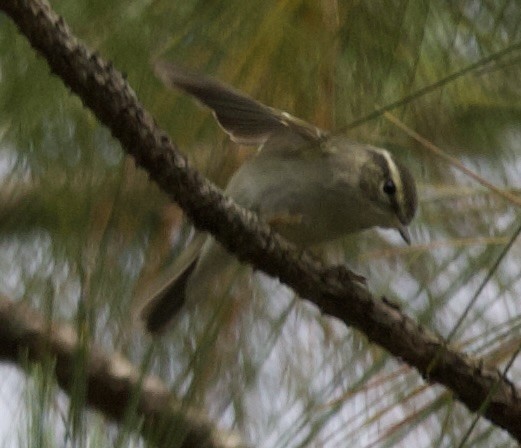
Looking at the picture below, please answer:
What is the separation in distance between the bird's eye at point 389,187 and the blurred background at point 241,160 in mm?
65

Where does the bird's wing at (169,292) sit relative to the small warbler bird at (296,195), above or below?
below

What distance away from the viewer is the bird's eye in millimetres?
1449

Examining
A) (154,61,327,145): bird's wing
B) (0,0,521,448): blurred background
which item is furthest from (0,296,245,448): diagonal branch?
(154,61,327,145): bird's wing

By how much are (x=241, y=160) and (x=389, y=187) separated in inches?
8.6

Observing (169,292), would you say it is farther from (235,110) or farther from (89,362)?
(235,110)

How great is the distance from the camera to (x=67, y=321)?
1.37m

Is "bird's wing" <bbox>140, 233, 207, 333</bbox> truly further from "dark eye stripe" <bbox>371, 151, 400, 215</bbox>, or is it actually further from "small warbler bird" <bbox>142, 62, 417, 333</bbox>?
"dark eye stripe" <bbox>371, 151, 400, 215</bbox>

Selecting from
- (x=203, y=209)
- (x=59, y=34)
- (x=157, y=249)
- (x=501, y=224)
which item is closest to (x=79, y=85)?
(x=59, y=34)

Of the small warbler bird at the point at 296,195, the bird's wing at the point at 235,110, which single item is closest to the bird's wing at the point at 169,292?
the small warbler bird at the point at 296,195

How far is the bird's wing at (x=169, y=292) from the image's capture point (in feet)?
4.58

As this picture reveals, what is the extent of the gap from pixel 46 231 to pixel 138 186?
20 centimetres

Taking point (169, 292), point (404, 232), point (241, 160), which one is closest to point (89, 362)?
point (169, 292)

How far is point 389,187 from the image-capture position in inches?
58.2

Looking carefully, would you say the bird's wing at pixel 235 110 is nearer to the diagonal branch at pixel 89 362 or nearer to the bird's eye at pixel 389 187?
the bird's eye at pixel 389 187
